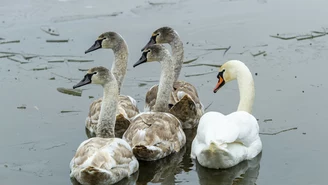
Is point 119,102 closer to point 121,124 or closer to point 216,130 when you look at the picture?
point 121,124

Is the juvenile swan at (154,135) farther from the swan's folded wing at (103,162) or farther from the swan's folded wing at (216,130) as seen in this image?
the swan's folded wing at (216,130)

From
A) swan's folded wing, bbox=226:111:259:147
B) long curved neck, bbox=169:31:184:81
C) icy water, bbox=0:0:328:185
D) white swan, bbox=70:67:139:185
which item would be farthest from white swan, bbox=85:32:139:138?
swan's folded wing, bbox=226:111:259:147

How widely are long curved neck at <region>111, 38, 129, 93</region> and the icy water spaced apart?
20.0 inches

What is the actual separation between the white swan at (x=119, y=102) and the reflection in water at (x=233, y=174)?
142 cm

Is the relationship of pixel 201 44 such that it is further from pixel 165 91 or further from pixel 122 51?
pixel 165 91

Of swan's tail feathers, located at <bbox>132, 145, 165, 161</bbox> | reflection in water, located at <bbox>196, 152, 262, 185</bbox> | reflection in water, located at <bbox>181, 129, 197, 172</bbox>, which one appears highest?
swan's tail feathers, located at <bbox>132, 145, 165, 161</bbox>

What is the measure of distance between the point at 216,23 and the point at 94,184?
7.03m

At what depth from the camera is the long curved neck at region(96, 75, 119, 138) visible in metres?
9.20

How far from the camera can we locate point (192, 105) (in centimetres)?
1003

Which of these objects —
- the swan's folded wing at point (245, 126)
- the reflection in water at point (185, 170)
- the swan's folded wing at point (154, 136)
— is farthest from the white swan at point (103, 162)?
the swan's folded wing at point (245, 126)

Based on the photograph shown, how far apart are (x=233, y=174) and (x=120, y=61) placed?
3292mm

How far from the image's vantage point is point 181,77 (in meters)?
12.0

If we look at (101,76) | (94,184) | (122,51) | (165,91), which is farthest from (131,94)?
(94,184)

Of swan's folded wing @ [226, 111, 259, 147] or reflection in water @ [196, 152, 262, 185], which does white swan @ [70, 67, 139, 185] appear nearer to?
reflection in water @ [196, 152, 262, 185]
